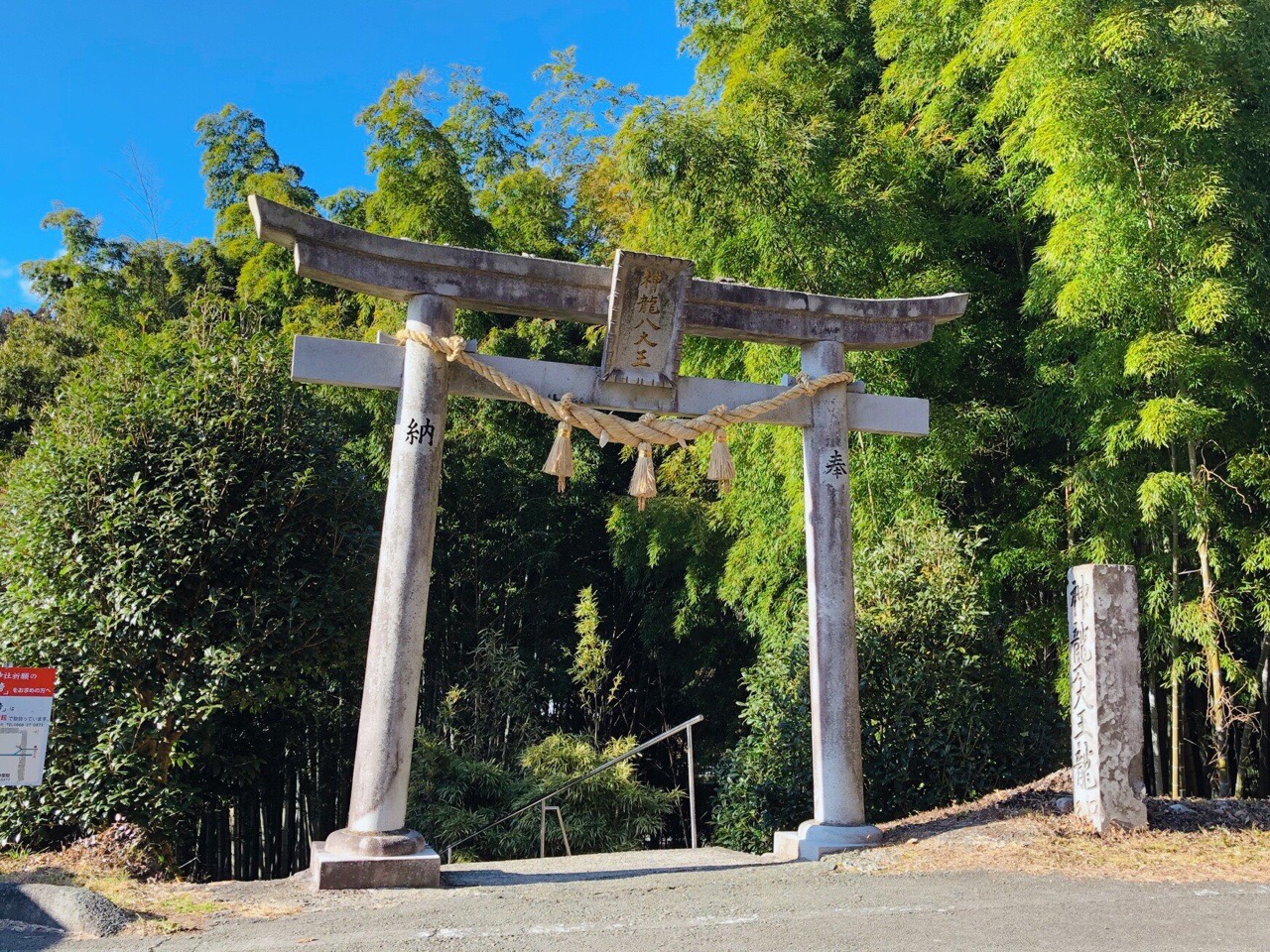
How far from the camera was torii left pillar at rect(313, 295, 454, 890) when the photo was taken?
411 cm

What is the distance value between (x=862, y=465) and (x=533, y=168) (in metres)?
6.11

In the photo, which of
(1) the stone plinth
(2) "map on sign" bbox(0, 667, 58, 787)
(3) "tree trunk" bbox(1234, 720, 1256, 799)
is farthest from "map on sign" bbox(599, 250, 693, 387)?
(3) "tree trunk" bbox(1234, 720, 1256, 799)

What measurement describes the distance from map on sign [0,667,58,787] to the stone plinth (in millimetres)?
4298

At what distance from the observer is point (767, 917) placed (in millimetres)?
3484

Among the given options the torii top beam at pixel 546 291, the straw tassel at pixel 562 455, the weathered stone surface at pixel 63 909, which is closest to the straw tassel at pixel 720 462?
the torii top beam at pixel 546 291

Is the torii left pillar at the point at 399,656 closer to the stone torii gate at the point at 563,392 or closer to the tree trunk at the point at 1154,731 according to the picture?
the stone torii gate at the point at 563,392

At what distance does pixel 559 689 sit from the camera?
31.6ft

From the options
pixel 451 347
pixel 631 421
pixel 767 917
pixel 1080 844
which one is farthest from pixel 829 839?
pixel 451 347

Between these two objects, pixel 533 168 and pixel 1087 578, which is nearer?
pixel 1087 578

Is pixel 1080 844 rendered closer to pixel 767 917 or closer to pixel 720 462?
pixel 767 917

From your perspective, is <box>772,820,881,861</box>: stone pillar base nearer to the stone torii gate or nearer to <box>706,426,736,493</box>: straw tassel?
the stone torii gate

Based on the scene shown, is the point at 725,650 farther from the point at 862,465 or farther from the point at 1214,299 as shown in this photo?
the point at 1214,299

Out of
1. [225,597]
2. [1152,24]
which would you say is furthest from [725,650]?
[1152,24]

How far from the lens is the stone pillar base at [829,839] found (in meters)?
4.69
